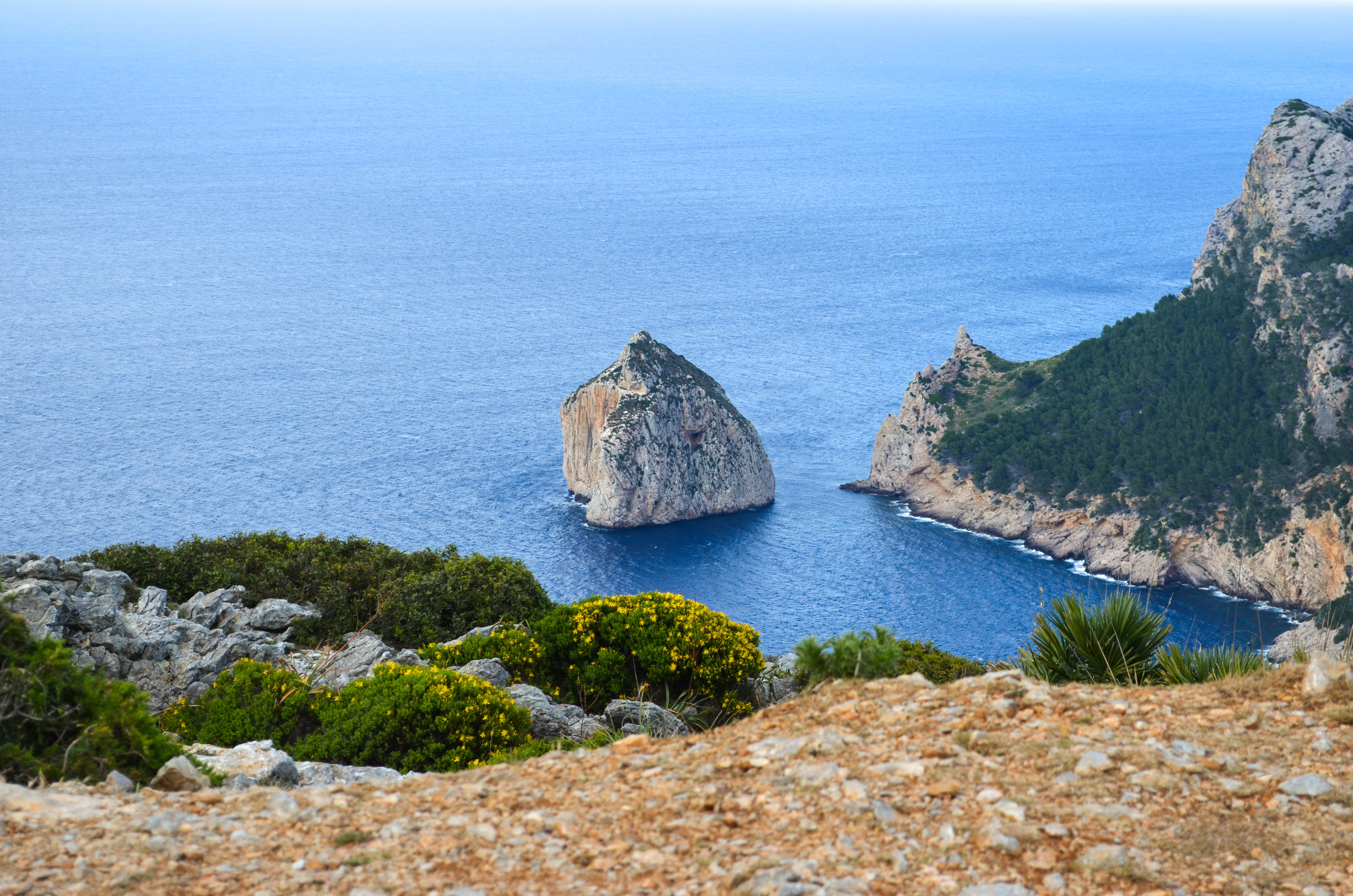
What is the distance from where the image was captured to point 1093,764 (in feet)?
33.3

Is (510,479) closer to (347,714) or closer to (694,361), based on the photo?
(694,361)

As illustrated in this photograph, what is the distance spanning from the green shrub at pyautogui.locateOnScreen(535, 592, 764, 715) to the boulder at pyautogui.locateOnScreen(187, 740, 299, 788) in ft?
24.4

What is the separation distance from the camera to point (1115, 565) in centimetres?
9231

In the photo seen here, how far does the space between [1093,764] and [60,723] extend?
9.68m

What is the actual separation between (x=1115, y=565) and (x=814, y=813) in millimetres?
89033

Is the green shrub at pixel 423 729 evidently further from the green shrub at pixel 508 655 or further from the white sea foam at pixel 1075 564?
the white sea foam at pixel 1075 564

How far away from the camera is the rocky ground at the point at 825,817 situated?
880cm

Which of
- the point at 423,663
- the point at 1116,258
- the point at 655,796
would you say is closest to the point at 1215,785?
the point at 655,796

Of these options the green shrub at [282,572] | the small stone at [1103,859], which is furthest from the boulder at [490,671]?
the small stone at [1103,859]

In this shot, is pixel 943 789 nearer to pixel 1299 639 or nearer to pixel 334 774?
pixel 334 774

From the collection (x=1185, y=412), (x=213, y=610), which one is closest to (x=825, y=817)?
(x=213, y=610)

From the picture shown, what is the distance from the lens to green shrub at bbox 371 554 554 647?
26531 mm

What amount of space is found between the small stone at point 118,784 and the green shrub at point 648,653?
10.0m

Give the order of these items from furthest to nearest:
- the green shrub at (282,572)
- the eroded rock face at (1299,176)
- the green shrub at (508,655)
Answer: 1. the eroded rock face at (1299,176)
2. the green shrub at (282,572)
3. the green shrub at (508,655)
